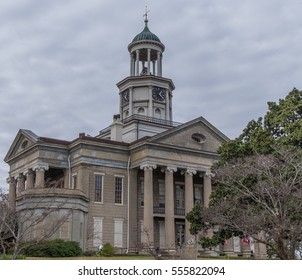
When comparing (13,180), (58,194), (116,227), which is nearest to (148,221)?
(116,227)

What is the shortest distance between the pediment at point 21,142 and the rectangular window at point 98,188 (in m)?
6.99

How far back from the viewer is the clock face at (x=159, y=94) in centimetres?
6047

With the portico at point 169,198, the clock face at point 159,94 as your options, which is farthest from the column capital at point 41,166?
the clock face at point 159,94

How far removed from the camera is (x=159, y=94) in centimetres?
6100

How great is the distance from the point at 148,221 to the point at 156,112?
17690mm

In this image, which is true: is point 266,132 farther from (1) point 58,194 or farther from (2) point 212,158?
(2) point 212,158

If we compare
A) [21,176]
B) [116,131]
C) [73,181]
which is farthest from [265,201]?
[21,176]

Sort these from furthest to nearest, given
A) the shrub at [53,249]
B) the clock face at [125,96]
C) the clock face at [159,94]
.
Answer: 1. the clock face at [125,96]
2. the clock face at [159,94]
3. the shrub at [53,249]

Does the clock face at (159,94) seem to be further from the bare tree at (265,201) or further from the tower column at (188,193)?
the bare tree at (265,201)

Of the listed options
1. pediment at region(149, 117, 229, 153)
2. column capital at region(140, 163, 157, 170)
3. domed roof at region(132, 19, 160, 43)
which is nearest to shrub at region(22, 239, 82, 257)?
column capital at region(140, 163, 157, 170)

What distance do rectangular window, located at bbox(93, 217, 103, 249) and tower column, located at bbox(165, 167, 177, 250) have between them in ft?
20.0

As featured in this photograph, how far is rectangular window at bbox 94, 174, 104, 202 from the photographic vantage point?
47.2m

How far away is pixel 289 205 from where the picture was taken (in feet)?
83.6

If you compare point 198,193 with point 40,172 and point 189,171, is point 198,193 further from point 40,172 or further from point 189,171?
point 40,172
